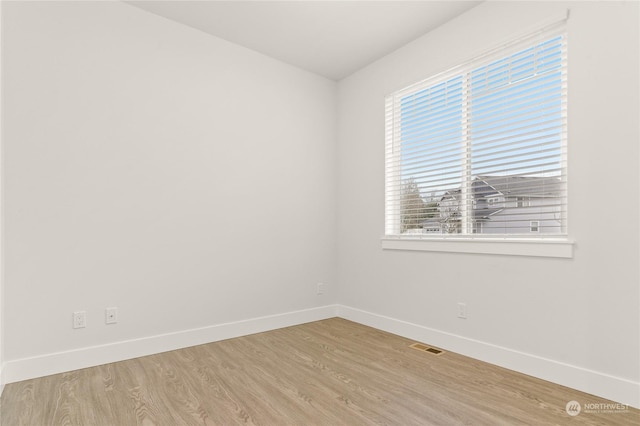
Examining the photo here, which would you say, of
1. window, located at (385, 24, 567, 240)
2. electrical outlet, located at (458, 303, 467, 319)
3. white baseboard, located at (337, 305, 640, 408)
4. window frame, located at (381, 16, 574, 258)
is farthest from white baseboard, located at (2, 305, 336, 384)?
electrical outlet, located at (458, 303, 467, 319)

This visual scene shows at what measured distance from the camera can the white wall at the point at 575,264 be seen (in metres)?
2.02

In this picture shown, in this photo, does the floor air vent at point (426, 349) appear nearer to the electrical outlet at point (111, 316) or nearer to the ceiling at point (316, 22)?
the electrical outlet at point (111, 316)

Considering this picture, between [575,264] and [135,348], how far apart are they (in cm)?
316

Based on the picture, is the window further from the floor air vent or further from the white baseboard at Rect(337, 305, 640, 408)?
the floor air vent

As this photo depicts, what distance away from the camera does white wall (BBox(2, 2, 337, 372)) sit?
2.40 meters

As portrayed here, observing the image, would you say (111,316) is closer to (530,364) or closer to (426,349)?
(426,349)

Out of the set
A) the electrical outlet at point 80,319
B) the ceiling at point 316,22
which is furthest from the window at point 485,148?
the electrical outlet at point 80,319

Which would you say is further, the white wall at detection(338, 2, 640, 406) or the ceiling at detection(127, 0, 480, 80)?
the ceiling at detection(127, 0, 480, 80)

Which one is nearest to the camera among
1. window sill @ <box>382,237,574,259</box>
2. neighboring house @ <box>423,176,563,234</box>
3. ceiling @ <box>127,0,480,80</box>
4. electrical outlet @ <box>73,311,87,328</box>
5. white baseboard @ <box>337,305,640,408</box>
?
white baseboard @ <box>337,305,640,408</box>

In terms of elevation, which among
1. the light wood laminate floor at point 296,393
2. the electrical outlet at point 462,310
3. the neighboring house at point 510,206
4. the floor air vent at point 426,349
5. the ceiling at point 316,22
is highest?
the ceiling at point 316,22

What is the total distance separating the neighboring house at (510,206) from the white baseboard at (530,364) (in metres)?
0.86

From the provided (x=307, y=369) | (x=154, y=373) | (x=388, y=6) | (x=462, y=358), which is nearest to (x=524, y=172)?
(x=462, y=358)

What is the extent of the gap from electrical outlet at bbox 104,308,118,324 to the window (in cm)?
246

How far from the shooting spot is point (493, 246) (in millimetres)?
2633
